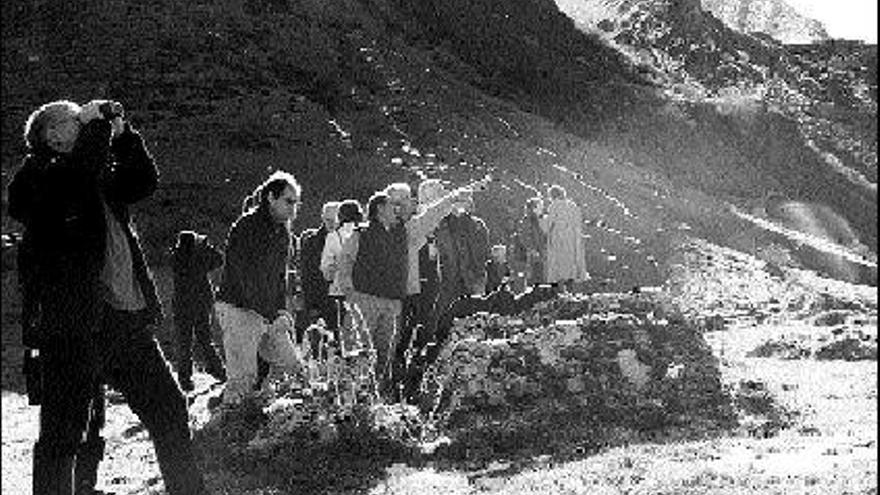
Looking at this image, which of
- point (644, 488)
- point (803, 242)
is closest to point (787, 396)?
point (644, 488)

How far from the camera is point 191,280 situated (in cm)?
941

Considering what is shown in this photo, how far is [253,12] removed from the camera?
24.0 m

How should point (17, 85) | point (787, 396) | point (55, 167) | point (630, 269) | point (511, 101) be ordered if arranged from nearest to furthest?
1. point (55, 167)
2. point (787, 396)
3. point (630, 269)
4. point (17, 85)
5. point (511, 101)

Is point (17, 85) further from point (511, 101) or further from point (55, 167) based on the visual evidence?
point (55, 167)

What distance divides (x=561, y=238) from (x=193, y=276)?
363cm

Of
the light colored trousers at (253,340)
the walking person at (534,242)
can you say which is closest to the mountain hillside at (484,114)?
the walking person at (534,242)

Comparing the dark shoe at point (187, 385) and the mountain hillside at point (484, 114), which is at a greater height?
the mountain hillside at point (484, 114)

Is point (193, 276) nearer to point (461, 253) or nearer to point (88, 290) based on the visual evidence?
point (461, 253)

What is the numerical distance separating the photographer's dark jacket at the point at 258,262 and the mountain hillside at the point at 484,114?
35.0ft

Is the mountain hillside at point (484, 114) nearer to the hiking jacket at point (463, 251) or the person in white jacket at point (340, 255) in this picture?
the person in white jacket at point (340, 255)

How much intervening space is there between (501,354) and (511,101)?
1977 centimetres

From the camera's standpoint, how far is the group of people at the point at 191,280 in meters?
4.16

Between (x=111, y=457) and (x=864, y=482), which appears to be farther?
(x=111, y=457)

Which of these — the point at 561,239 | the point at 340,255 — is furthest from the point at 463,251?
the point at 561,239
